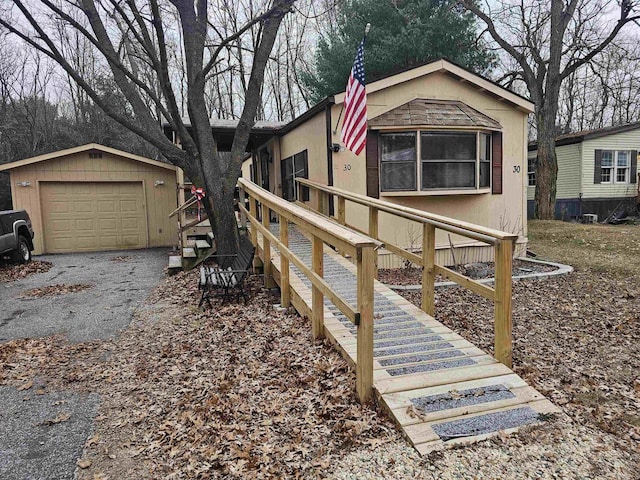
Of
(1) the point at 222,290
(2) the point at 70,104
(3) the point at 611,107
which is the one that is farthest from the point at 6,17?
(3) the point at 611,107

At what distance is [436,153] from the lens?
8.01 m

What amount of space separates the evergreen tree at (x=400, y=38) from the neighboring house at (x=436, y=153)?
6.34 m

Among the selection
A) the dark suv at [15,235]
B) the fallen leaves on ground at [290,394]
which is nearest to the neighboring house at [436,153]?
the fallen leaves on ground at [290,394]

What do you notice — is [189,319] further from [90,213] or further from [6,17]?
[90,213]

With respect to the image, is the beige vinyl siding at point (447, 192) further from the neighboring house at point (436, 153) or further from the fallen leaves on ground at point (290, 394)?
the fallen leaves on ground at point (290, 394)

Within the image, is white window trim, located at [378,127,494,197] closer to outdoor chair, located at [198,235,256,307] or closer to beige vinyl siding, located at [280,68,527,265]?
beige vinyl siding, located at [280,68,527,265]

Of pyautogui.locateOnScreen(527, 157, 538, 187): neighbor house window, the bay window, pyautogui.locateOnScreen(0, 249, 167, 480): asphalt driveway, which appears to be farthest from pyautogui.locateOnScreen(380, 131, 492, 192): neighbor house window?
pyautogui.locateOnScreen(527, 157, 538, 187): neighbor house window

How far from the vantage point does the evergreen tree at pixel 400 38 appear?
47.2 ft

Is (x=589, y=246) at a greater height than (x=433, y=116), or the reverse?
(x=433, y=116)

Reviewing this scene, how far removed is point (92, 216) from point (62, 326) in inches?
319

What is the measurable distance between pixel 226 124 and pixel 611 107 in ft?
86.3

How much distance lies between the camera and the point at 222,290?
6426 mm

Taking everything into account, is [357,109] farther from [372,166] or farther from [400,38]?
[400,38]

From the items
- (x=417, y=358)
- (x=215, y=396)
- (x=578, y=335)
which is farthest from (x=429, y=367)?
(x=578, y=335)
